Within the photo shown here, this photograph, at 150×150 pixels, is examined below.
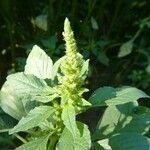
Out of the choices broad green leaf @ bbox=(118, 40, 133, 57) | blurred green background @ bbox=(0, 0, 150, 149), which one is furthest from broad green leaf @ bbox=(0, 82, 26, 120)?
broad green leaf @ bbox=(118, 40, 133, 57)

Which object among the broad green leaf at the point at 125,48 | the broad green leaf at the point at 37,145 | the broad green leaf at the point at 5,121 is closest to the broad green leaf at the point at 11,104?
the broad green leaf at the point at 5,121

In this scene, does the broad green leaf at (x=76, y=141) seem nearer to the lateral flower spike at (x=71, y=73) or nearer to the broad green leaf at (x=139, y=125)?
the lateral flower spike at (x=71, y=73)

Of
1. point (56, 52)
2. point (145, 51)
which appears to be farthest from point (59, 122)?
point (145, 51)

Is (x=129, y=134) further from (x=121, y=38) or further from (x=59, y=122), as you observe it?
(x=121, y=38)

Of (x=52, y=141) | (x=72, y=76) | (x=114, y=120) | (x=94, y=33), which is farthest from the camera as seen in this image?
(x=94, y=33)

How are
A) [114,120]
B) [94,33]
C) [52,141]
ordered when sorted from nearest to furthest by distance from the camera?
[52,141] → [114,120] → [94,33]

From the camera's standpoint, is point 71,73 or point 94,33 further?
point 94,33

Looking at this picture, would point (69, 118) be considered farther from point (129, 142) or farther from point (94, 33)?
point (94, 33)

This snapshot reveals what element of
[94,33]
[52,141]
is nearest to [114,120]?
[52,141]
